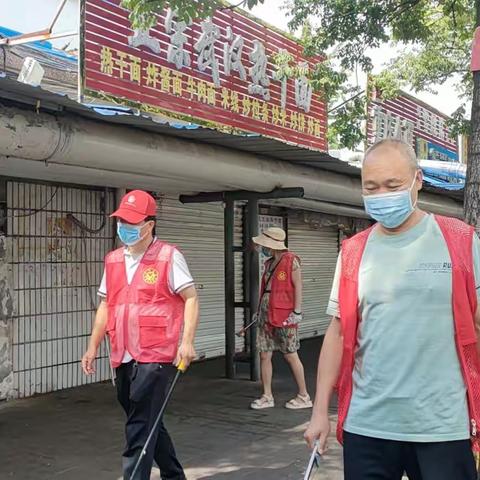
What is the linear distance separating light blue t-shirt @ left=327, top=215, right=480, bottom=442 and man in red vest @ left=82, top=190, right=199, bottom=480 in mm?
1698

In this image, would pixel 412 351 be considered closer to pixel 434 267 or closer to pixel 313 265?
pixel 434 267

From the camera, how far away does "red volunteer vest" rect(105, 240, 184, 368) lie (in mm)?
3818

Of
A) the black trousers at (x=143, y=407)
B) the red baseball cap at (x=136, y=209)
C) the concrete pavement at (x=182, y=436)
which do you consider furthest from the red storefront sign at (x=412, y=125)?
the black trousers at (x=143, y=407)

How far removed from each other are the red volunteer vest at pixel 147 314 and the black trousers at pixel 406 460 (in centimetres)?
166

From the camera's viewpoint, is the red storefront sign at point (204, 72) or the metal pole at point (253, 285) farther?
the metal pole at point (253, 285)

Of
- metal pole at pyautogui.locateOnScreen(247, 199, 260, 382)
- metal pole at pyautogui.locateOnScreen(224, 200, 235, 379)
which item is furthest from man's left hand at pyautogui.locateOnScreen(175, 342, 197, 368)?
metal pole at pyautogui.locateOnScreen(224, 200, 235, 379)

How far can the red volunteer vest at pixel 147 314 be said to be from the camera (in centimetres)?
382

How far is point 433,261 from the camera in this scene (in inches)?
89.7

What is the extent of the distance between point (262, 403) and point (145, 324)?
318 centimetres

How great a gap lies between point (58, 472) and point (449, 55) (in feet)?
40.4

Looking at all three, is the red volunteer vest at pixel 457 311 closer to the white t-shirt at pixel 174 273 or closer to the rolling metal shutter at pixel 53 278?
the white t-shirt at pixel 174 273

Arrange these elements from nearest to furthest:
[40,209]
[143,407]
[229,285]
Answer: [143,407]
[40,209]
[229,285]

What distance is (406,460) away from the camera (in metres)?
2.30

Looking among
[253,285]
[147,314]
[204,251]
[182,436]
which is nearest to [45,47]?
[204,251]
